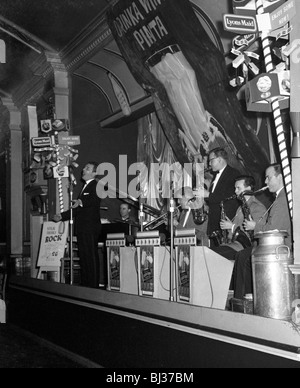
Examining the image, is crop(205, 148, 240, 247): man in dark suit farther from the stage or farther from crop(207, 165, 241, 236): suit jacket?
the stage

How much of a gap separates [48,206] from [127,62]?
3.13 meters

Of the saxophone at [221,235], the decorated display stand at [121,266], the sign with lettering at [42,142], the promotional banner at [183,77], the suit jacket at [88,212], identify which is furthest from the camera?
the sign with lettering at [42,142]

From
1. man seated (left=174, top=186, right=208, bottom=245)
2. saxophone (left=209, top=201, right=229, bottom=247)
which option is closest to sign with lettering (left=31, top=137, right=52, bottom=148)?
man seated (left=174, top=186, right=208, bottom=245)

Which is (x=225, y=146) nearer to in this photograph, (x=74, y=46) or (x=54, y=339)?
(x=54, y=339)

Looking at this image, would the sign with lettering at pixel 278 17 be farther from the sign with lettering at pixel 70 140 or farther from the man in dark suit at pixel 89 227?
the sign with lettering at pixel 70 140

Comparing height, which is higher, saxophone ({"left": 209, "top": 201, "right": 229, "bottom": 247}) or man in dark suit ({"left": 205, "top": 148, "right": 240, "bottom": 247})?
man in dark suit ({"left": 205, "top": 148, "right": 240, "bottom": 247})

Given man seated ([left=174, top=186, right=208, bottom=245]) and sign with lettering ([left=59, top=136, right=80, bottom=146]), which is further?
sign with lettering ([left=59, top=136, right=80, bottom=146])

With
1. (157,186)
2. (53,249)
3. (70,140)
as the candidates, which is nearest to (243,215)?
(53,249)

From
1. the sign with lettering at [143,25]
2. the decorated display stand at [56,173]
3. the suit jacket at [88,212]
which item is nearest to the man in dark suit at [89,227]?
the suit jacket at [88,212]

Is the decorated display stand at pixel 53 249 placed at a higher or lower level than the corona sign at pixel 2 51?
lower

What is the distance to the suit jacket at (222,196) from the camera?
538 cm

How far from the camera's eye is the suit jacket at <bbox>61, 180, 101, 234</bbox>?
651cm

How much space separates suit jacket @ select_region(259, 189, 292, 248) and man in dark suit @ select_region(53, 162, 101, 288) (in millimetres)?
2827
